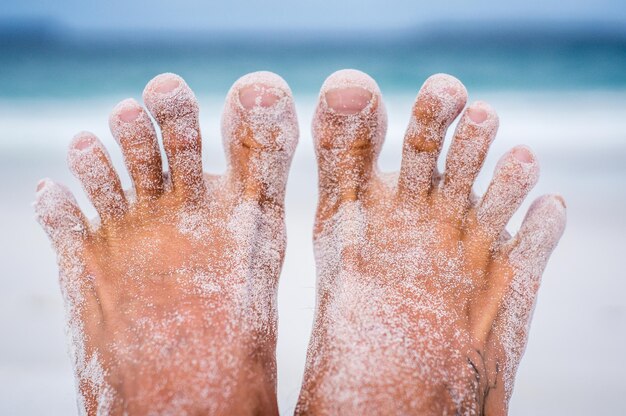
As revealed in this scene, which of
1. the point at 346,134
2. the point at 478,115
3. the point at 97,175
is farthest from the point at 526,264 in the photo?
the point at 97,175

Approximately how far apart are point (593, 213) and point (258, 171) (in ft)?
2.52

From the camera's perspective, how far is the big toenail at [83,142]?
82cm

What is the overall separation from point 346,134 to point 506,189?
10.4 inches

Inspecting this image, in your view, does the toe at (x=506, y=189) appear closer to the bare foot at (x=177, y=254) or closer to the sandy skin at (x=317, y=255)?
the sandy skin at (x=317, y=255)

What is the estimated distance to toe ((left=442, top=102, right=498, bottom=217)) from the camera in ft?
2.66

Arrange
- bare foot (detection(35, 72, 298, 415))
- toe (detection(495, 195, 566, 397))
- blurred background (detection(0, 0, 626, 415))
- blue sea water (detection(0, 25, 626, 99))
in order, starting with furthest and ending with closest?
blue sea water (detection(0, 25, 626, 99)), blurred background (detection(0, 0, 626, 415)), toe (detection(495, 195, 566, 397)), bare foot (detection(35, 72, 298, 415))

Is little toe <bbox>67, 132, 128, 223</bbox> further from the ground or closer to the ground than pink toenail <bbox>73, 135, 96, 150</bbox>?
closer to the ground

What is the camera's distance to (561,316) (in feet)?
3.15

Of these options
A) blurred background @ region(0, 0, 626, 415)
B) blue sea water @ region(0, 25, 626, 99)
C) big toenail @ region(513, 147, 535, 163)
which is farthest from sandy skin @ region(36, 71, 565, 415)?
blue sea water @ region(0, 25, 626, 99)

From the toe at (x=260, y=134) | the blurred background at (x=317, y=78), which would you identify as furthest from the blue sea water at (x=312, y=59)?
the toe at (x=260, y=134)

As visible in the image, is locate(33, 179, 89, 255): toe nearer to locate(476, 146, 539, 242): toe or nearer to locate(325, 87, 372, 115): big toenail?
locate(325, 87, 372, 115): big toenail

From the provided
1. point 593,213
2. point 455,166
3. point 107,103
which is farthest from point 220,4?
point 593,213

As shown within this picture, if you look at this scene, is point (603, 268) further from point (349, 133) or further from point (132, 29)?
point (132, 29)

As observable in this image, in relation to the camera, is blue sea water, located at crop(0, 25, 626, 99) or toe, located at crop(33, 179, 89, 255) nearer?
toe, located at crop(33, 179, 89, 255)
